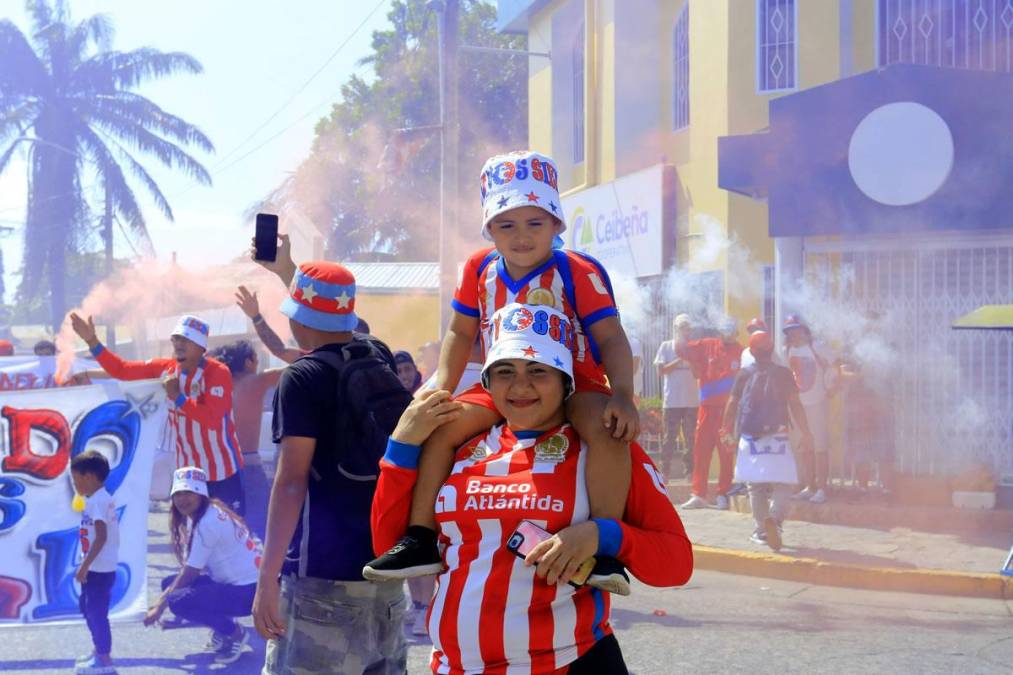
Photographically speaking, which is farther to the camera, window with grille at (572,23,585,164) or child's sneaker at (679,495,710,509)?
window with grille at (572,23,585,164)

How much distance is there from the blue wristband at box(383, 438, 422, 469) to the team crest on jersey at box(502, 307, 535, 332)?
352 mm

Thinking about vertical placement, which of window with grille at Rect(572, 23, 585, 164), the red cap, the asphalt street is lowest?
the asphalt street

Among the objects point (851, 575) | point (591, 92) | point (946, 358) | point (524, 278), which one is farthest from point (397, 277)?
point (524, 278)

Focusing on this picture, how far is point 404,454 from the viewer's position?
9.27 ft

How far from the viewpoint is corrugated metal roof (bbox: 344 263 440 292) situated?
2697 centimetres

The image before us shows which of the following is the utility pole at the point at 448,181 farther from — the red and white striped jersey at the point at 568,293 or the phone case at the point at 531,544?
the phone case at the point at 531,544

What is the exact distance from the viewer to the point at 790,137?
1254 cm

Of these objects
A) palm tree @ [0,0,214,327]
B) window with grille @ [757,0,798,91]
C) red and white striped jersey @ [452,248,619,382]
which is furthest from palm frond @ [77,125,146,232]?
red and white striped jersey @ [452,248,619,382]

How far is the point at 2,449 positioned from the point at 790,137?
838 cm

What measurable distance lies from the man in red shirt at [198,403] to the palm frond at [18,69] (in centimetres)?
3562

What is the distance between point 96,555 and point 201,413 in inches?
56.0

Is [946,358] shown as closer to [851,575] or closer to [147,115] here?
[851,575]

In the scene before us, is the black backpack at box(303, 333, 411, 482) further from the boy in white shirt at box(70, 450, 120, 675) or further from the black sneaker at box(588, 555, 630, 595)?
the boy in white shirt at box(70, 450, 120, 675)

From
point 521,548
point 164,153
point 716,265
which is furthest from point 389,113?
point 521,548
